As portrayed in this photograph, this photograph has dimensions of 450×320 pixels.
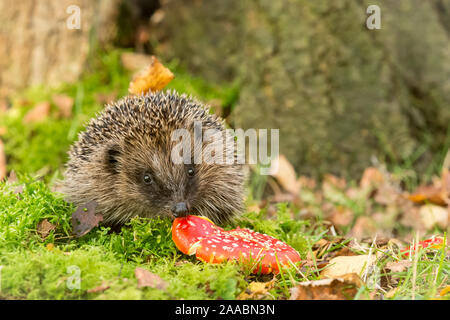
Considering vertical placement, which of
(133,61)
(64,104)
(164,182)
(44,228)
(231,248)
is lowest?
(231,248)

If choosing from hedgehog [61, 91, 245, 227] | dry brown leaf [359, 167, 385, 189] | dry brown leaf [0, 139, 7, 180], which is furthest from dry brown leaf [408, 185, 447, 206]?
dry brown leaf [0, 139, 7, 180]

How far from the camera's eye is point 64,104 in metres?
10.1

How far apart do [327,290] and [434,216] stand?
15.1ft

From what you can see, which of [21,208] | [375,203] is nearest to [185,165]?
[21,208]

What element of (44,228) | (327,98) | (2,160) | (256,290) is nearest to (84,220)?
(44,228)

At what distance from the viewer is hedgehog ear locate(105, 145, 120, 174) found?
5.69 metres

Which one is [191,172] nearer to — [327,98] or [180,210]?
[180,210]

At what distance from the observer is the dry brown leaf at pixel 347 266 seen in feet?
14.7

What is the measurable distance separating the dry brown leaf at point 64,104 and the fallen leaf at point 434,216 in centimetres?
706

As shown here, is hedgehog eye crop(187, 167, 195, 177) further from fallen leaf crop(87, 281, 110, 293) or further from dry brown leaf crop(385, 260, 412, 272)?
dry brown leaf crop(385, 260, 412, 272)

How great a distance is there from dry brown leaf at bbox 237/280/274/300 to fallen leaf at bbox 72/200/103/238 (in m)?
1.68
